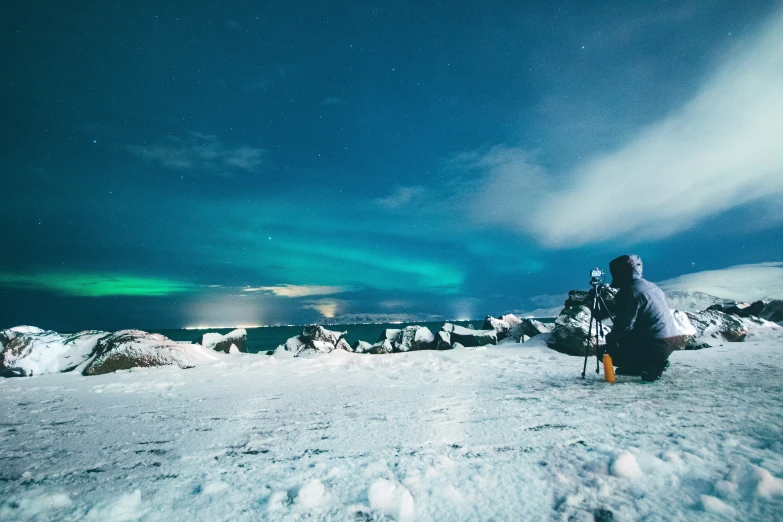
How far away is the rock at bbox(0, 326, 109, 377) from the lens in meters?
7.71

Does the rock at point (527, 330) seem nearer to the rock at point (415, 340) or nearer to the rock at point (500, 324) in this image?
the rock at point (500, 324)

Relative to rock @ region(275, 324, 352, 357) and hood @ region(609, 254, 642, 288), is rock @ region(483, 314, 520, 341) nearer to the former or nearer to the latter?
rock @ region(275, 324, 352, 357)

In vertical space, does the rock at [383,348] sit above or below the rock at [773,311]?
below

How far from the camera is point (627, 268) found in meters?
5.25

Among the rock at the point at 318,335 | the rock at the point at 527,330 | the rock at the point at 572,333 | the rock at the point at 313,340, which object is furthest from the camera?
the rock at the point at 318,335

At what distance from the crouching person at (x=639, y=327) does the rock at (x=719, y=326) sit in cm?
789

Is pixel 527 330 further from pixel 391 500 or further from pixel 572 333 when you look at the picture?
pixel 391 500

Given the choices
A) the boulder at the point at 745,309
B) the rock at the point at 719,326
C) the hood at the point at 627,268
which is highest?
the hood at the point at 627,268

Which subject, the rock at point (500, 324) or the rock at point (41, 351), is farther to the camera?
the rock at point (500, 324)

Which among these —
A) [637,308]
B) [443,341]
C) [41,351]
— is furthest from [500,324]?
[41,351]

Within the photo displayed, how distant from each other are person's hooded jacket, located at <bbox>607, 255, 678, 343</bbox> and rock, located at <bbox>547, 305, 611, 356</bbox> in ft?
11.7

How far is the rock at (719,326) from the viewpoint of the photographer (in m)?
10.1

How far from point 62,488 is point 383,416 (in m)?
2.59

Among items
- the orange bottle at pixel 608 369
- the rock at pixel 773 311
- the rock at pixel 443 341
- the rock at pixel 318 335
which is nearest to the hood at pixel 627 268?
the orange bottle at pixel 608 369
